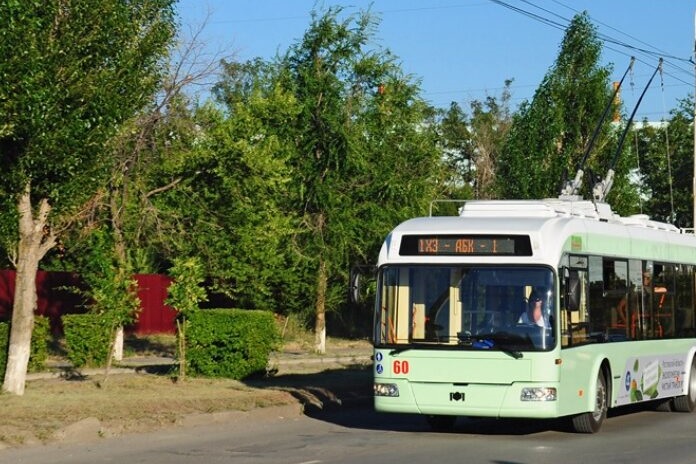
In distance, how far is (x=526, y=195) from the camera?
36.5m

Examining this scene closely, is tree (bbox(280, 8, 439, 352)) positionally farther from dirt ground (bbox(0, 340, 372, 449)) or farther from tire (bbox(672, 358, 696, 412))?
tire (bbox(672, 358, 696, 412))

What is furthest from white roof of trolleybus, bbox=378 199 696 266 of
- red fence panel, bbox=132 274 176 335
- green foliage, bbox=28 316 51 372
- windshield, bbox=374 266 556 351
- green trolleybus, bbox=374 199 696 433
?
red fence panel, bbox=132 274 176 335

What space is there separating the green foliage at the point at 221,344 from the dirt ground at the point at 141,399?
16.4 inches

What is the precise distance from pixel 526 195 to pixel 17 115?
2207cm

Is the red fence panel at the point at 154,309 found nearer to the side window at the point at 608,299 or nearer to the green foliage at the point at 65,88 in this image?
the green foliage at the point at 65,88

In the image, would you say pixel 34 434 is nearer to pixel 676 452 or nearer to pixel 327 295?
pixel 676 452

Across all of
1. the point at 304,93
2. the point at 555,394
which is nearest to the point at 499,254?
the point at 555,394

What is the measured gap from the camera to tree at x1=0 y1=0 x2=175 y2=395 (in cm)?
1636

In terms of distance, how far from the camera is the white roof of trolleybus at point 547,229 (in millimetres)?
15336

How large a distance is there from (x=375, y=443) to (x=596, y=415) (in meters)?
3.06

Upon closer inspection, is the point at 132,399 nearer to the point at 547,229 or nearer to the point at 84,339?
the point at 84,339

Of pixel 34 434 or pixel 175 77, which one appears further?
pixel 175 77

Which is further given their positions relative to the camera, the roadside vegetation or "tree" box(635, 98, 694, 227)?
"tree" box(635, 98, 694, 227)

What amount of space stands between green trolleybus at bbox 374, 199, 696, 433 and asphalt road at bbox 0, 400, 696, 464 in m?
0.46
